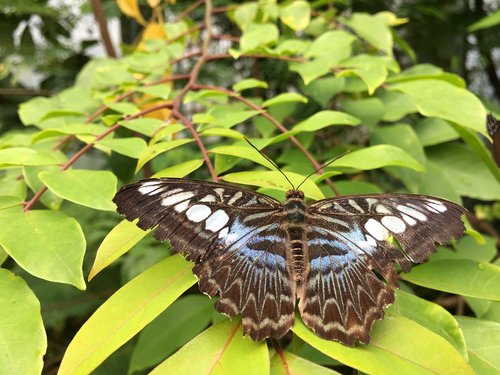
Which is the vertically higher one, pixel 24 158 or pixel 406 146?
pixel 24 158

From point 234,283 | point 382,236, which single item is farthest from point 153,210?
point 382,236

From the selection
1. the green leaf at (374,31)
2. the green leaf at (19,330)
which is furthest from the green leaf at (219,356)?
the green leaf at (374,31)

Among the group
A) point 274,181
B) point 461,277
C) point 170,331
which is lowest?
point 170,331

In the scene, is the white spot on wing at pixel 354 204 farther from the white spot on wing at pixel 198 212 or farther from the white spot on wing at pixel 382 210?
the white spot on wing at pixel 198 212

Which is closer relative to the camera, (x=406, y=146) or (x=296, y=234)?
(x=296, y=234)

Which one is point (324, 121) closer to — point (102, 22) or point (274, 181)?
point (274, 181)

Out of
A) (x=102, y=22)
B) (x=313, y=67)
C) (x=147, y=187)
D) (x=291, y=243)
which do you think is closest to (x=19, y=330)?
(x=147, y=187)

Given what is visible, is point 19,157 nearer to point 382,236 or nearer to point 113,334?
point 113,334
